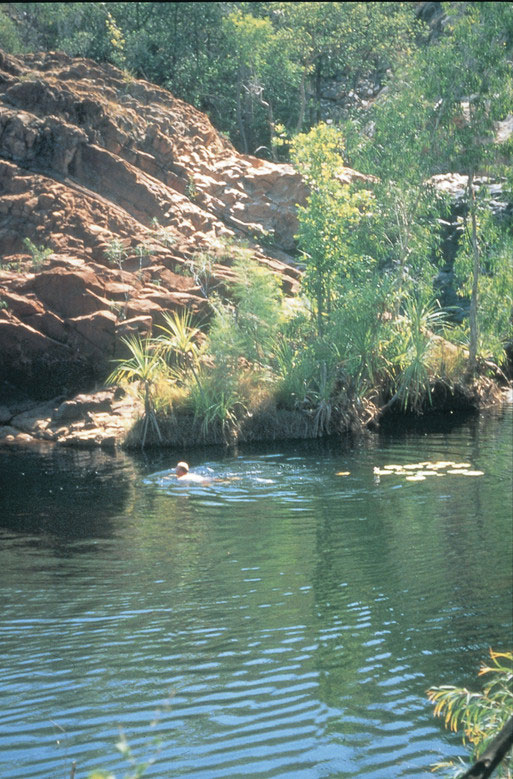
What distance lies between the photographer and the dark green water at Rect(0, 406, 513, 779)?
6480 mm

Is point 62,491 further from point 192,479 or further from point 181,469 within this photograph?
point 192,479

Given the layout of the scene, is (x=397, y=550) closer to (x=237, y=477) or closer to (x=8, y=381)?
(x=237, y=477)

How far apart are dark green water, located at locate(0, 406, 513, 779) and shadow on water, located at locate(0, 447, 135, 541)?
0.07 meters

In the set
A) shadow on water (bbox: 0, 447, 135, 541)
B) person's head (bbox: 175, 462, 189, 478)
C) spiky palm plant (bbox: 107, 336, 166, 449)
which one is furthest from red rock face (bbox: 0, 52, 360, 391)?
person's head (bbox: 175, 462, 189, 478)

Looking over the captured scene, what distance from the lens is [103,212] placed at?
90.1ft

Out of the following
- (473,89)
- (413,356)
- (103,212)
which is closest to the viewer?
(473,89)

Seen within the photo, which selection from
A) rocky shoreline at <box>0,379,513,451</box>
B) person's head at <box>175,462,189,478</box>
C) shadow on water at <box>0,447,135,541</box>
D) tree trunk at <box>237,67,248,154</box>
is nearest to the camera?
shadow on water at <box>0,447,135,541</box>

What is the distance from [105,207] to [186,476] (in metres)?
13.5

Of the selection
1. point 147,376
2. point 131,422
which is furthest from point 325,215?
point 131,422

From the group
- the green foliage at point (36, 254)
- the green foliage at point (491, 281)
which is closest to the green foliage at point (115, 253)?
the green foliage at point (36, 254)

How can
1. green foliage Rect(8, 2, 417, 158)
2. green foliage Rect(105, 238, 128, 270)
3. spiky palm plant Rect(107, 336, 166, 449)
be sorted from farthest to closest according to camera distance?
green foliage Rect(8, 2, 417, 158)
green foliage Rect(105, 238, 128, 270)
spiky palm plant Rect(107, 336, 166, 449)

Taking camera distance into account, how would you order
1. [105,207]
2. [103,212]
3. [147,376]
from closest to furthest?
1. [147,376]
2. [103,212]
3. [105,207]

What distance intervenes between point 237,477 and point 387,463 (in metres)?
2.99

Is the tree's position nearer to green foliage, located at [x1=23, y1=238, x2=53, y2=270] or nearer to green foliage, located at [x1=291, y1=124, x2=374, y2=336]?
green foliage, located at [x1=291, y1=124, x2=374, y2=336]
